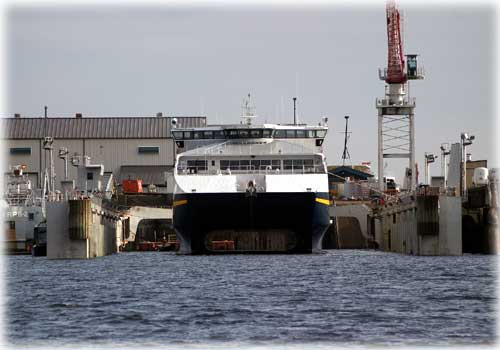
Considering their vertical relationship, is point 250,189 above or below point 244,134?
below

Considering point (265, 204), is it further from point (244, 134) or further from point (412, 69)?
point (412, 69)

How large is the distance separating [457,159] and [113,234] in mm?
22012

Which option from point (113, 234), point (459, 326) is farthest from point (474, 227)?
point (459, 326)

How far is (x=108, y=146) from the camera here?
362ft

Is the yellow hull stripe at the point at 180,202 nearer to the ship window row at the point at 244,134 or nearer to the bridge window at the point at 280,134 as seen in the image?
the ship window row at the point at 244,134

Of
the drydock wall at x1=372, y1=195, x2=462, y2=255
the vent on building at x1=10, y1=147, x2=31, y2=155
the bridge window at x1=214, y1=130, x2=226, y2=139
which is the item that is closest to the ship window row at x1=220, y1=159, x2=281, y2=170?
the bridge window at x1=214, y1=130, x2=226, y2=139

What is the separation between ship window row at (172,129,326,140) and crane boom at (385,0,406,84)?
1009 inches

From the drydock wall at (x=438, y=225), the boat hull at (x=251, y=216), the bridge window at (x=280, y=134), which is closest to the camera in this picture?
the drydock wall at (x=438, y=225)

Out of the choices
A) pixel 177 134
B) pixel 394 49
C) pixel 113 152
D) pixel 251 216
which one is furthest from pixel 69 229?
pixel 113 152

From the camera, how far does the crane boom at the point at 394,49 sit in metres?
98.9

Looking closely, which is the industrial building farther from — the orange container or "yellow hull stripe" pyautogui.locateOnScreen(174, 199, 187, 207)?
"yellow hull stripe" pyautogui.locateOnScreen(174, 199, 187, 207)

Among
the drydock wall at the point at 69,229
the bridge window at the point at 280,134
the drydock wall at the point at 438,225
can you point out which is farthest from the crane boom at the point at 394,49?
the drydock wall at the point at 69,229

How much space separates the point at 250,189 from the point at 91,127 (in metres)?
49.6

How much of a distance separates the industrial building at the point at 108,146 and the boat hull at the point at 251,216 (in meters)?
40.5
